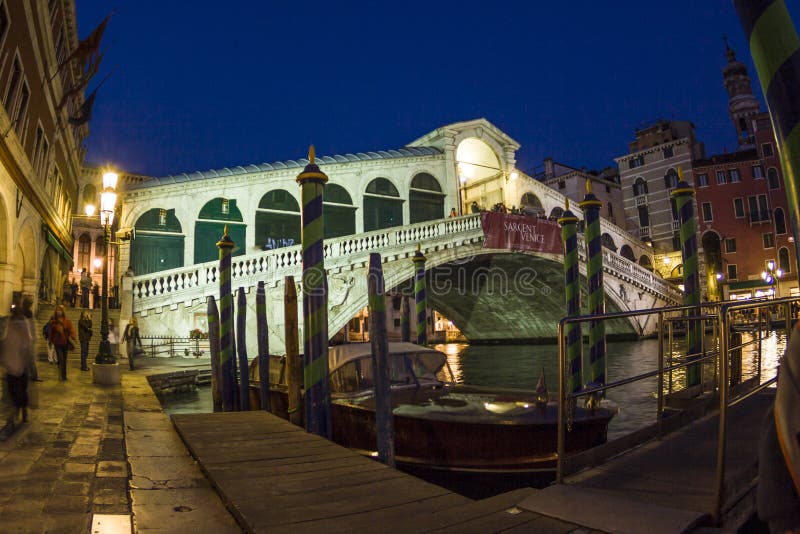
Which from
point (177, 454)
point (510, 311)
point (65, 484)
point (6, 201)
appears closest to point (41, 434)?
point (177, 454)

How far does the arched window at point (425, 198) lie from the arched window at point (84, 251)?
1114 centimetres

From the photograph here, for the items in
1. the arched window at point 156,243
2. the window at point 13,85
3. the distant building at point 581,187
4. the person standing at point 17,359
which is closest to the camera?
the person standing at point 17,359

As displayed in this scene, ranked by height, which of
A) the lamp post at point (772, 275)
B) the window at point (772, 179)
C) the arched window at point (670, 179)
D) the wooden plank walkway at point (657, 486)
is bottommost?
the wooden plank walkway at point (657, 486)

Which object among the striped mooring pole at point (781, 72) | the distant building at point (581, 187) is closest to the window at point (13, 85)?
the striped mooring pole at point (781, 72)

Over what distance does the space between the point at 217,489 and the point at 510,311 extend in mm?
22540

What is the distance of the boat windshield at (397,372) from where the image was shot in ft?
18.8

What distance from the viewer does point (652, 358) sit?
14.8 meters

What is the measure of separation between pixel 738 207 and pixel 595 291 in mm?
27696

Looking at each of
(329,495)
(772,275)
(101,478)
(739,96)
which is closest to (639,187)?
(772,275)

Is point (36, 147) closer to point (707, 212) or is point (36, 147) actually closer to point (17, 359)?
point (17, 359)

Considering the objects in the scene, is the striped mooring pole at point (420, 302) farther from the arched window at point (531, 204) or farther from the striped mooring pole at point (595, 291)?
the arched window at point (531, 204)

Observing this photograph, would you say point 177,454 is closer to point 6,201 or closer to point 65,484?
point 65,484

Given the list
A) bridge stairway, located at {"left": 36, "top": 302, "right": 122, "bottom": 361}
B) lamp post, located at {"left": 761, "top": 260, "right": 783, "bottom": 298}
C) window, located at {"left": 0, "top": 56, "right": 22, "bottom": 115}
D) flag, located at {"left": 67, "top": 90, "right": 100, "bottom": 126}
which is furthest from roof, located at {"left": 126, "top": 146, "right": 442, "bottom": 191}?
lamp post, located at {"left": 761, "top": 260, "right": 783, "bottom": 298}

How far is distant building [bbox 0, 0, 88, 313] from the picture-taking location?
876cm
